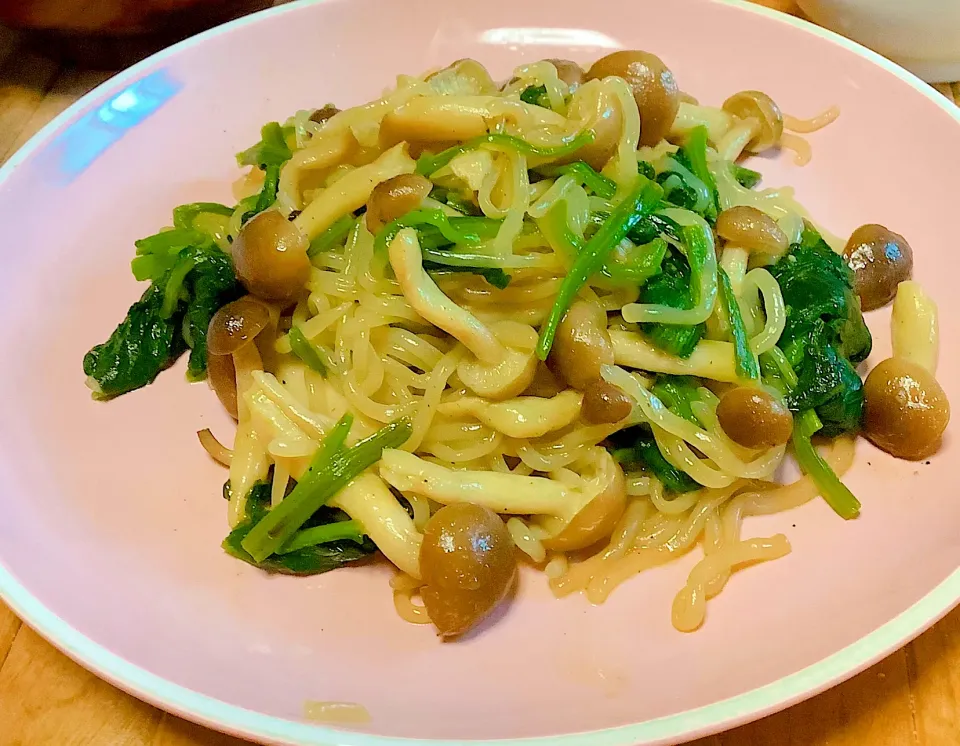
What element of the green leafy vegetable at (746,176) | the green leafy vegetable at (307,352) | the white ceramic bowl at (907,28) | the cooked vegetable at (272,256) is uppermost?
the white ceramic bowl at (907,28)

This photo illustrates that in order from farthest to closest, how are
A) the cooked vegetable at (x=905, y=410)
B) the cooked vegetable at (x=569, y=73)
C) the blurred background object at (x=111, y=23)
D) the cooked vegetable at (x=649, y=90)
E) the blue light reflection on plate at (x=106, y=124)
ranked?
the blurred background object at (x=111, y=23) < the blue light reflection on plate at (x=106, y=124) < the cooked vegetable at (x=569, y=73) < the cooked vegetable at (x=649, y=90) < the cooked vegetable at (x=905, y=410)

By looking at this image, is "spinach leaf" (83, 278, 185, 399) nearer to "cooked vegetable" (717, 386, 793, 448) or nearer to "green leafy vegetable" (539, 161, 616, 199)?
"green leafy vegetable" (539, 161, 616, 199)

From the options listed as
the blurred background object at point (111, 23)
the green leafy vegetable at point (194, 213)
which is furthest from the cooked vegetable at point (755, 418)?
the blurred background object at point (111, 23)

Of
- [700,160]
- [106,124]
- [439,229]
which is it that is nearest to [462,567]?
[439,229]

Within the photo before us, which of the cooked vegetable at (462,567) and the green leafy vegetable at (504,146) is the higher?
the green leafy vegetable at (504,146)

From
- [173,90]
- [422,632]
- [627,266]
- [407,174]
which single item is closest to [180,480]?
[422,632]

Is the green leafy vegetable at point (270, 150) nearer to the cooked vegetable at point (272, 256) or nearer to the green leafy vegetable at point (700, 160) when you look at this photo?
the cooked vegetable at point (272, 256)

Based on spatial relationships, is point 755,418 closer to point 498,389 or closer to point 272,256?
point 498,389
